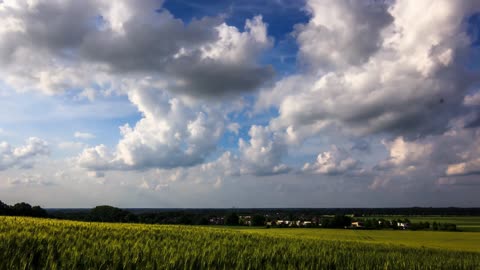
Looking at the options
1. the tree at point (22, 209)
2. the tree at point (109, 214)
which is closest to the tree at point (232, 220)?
the tree at point (109, 214)

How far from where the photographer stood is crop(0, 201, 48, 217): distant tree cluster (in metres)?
73.9

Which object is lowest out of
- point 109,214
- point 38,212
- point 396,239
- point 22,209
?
point 396,239

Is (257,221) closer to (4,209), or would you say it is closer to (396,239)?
(396,239)

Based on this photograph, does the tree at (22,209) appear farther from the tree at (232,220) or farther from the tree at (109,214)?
the tree at (232,220)

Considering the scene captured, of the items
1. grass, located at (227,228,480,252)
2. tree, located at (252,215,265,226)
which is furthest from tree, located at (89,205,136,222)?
tree, located at (252,215,265,226)

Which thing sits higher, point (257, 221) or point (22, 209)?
point (22, 209)

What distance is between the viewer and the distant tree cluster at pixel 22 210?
7394cm

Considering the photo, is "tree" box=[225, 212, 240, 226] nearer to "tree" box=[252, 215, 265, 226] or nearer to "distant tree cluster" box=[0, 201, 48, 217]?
"tree" box=[252, 215, 265, 226]

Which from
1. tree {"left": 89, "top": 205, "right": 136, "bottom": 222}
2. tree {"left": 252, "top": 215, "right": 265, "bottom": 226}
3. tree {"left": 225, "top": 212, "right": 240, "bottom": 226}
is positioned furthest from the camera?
tree {"left": 252, "top": 215, "right": 265, "bottom": 226}

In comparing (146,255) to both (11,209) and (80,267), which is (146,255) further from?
(11,209)

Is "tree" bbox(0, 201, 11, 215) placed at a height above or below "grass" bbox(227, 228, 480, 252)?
above

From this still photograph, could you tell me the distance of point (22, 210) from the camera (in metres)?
75.6

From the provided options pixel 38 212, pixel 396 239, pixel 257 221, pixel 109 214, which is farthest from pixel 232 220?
pixel 396 239

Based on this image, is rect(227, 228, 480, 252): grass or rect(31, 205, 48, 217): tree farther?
rect(31, 205, 48, 217): tree
